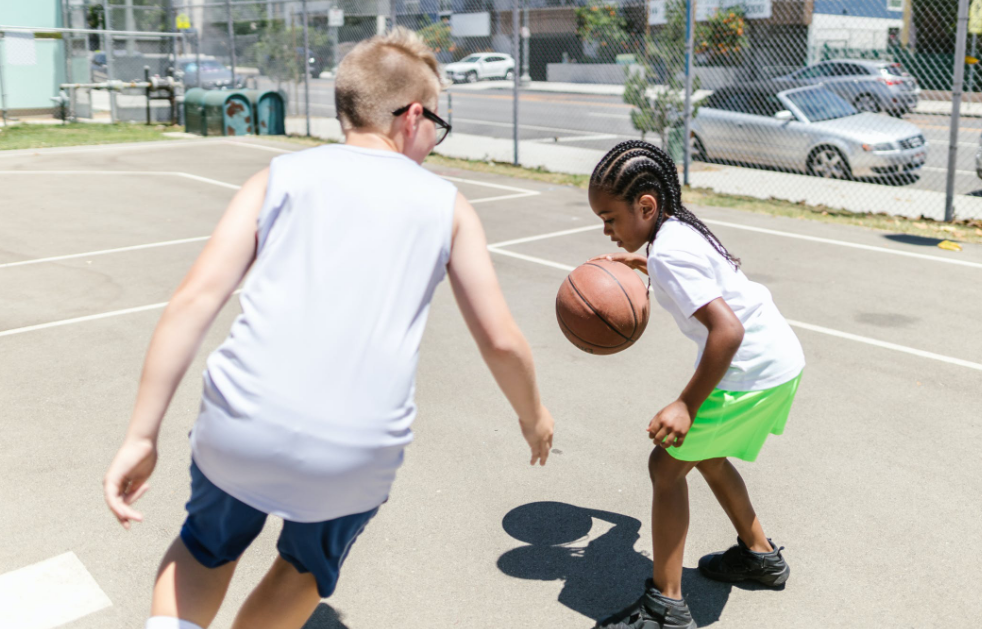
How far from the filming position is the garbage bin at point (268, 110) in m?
19.8

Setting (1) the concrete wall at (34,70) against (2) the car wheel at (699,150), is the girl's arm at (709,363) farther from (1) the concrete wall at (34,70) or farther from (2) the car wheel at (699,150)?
(1) the concrete wall at (34,70)

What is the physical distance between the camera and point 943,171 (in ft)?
50.4

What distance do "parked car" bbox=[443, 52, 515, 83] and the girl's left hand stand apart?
41.9m

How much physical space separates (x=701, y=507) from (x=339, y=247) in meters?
2.62

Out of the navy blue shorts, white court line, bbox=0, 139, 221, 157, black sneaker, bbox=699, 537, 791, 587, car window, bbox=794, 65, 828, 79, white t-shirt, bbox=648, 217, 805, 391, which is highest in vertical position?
car window, bbox=794, 65, 828, 79

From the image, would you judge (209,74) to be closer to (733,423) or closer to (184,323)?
(733,423)

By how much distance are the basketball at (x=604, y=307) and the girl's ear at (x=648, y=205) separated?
642mm

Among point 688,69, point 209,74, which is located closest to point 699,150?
point 688,69

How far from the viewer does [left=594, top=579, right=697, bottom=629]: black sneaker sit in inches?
120

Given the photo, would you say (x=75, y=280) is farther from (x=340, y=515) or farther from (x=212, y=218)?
(x=340, y=515)

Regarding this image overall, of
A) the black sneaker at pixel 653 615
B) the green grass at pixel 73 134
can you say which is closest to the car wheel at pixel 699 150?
the green grass at pixel 73 134

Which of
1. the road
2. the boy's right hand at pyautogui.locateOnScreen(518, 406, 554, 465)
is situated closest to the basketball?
the boy's right hand at pyautogui.locateOnScreen(518, 406, 554, 465)

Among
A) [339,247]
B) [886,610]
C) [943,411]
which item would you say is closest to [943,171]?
[943,411]

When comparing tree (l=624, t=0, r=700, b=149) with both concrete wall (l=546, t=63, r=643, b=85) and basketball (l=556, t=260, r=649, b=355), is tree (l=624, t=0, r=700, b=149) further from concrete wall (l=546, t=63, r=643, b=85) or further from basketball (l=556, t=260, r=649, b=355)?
concrete wall (l=546, t=63, r=643, b=85)
